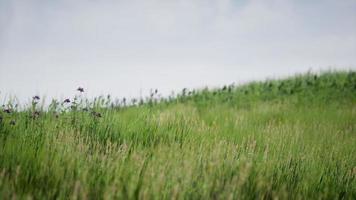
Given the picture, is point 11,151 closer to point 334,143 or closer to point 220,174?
point 220,174

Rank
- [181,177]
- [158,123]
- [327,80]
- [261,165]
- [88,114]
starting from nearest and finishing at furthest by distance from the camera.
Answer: [181,177]
[261,165]
[88,114]
[158,123]
[327,80]

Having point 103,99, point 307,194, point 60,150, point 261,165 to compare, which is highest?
point 103,99

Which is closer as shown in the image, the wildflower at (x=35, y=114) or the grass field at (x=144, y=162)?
the grass field at (x=144, y=162)

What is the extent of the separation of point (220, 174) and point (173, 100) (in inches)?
372

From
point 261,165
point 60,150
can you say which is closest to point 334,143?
point 261,165

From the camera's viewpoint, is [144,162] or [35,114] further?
[35,114]

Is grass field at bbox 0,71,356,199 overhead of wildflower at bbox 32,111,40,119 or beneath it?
beneath

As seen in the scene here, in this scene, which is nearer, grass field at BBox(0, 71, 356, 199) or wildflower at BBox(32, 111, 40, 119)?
grass field at BBox(0, 71, 356, 199)

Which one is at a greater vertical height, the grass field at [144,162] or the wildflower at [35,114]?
the wildflower at [35,114]

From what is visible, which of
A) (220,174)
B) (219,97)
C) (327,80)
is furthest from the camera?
(327,80)

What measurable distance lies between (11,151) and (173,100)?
9.39 meters

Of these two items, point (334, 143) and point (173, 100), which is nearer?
point (334, 143)

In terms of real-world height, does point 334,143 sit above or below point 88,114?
below

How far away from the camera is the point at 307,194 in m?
3.08
